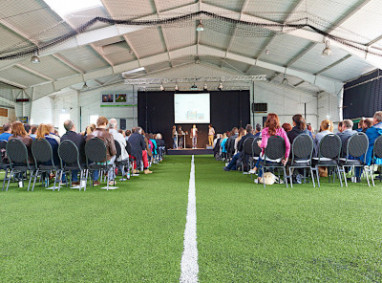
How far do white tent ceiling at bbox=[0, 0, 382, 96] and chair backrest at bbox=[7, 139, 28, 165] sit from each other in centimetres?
632

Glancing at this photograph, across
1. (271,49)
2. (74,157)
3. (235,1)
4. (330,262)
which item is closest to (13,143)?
(74,157)

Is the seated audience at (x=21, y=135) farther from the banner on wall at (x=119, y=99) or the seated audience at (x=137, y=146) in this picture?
the banner on wall at (x=119, y=99)

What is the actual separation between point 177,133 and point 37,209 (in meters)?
17.2

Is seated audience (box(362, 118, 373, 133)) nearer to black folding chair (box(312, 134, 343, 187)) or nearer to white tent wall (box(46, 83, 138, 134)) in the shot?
black folding chair (box(312, 134, 343, 187))

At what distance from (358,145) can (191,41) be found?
44.5ft

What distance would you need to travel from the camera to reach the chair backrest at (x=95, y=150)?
4480 mm

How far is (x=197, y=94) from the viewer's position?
20547 millimetres

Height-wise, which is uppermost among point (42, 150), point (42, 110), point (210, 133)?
point (42, 110)

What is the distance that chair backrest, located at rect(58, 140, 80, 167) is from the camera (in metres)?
4.48

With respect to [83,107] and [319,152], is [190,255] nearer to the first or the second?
[319,152]

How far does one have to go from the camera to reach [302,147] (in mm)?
4582

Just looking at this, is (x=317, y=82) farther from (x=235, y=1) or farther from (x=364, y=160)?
(x=364, y=160)

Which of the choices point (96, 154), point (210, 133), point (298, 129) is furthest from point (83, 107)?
point (298, 129)

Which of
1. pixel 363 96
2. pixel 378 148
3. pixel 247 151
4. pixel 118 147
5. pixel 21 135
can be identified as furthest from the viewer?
pixel 363 96
